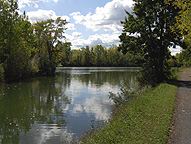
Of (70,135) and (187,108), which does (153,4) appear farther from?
(70,135)

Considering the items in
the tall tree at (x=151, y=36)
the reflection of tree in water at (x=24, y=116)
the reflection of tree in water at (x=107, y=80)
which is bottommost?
the reflection of tree in water at (x=24, y=116)

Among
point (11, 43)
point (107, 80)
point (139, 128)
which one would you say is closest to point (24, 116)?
point (139, 128)

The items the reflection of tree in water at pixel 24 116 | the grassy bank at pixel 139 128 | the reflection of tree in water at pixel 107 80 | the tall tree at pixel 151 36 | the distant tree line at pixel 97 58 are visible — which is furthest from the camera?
the distant tree line at pixel 97 58

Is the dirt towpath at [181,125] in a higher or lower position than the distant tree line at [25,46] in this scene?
lower

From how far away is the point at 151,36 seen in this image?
22422mm

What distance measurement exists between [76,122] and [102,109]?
10.9 ft

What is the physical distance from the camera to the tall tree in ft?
71.8

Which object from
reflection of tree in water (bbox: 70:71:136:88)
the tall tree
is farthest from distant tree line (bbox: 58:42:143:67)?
the tall tree

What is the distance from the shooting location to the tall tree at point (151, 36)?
861 inches

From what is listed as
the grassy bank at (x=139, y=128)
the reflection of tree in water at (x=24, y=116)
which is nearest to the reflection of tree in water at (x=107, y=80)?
the reflection of tree in water at (x=24, y=116)

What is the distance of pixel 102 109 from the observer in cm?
1382

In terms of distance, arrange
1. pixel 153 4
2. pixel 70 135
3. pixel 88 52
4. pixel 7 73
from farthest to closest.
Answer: pixel 88 52 < pixel 7 73 < pixel 153 4 < pixel 70 135

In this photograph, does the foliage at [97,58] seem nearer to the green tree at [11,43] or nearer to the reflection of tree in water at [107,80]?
the reflection of tree in water at [107,80]

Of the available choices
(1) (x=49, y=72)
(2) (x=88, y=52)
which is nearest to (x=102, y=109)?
(1) (x=49, y=72)
